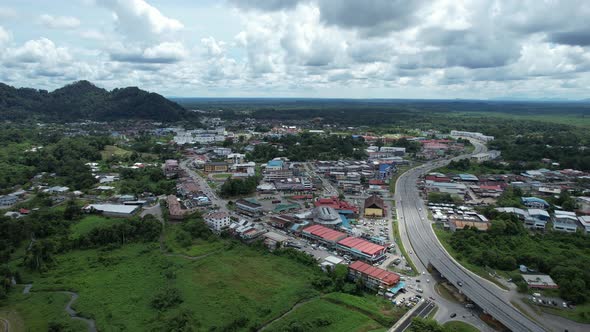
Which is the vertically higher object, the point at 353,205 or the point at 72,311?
the point at 353,205

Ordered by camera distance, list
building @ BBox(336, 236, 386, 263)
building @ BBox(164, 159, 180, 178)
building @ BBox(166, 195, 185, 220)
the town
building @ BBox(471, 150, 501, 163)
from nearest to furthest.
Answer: the town → building @ BBox(336, 236, 386, 263) → building @ BBox(166, 195, 185, 220) → building @ BBox(164, 159, 180, 178) → building @ BBox(471, 150, 501, 163)

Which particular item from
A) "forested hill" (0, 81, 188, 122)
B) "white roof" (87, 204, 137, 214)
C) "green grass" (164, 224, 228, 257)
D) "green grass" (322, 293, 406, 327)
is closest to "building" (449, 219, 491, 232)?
"green grass" (322, 293, 406, 327)

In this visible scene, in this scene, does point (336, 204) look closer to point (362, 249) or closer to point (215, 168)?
point (362, 249)

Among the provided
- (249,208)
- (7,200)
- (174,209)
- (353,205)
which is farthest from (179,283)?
(7,200)

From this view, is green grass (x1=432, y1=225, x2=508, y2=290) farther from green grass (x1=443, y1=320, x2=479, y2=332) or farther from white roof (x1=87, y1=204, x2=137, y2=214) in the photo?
white roof (x1=87, y1=204, x2=137, y2=214)

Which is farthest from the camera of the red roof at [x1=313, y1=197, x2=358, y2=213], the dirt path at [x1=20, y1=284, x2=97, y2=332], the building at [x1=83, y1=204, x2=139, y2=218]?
the red roof at [x1=313, y1=197, x2=358, y2=213]

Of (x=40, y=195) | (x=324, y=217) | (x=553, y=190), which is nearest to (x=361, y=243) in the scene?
(x=324, y=217)

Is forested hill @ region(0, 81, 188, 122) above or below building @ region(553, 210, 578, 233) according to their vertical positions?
above
